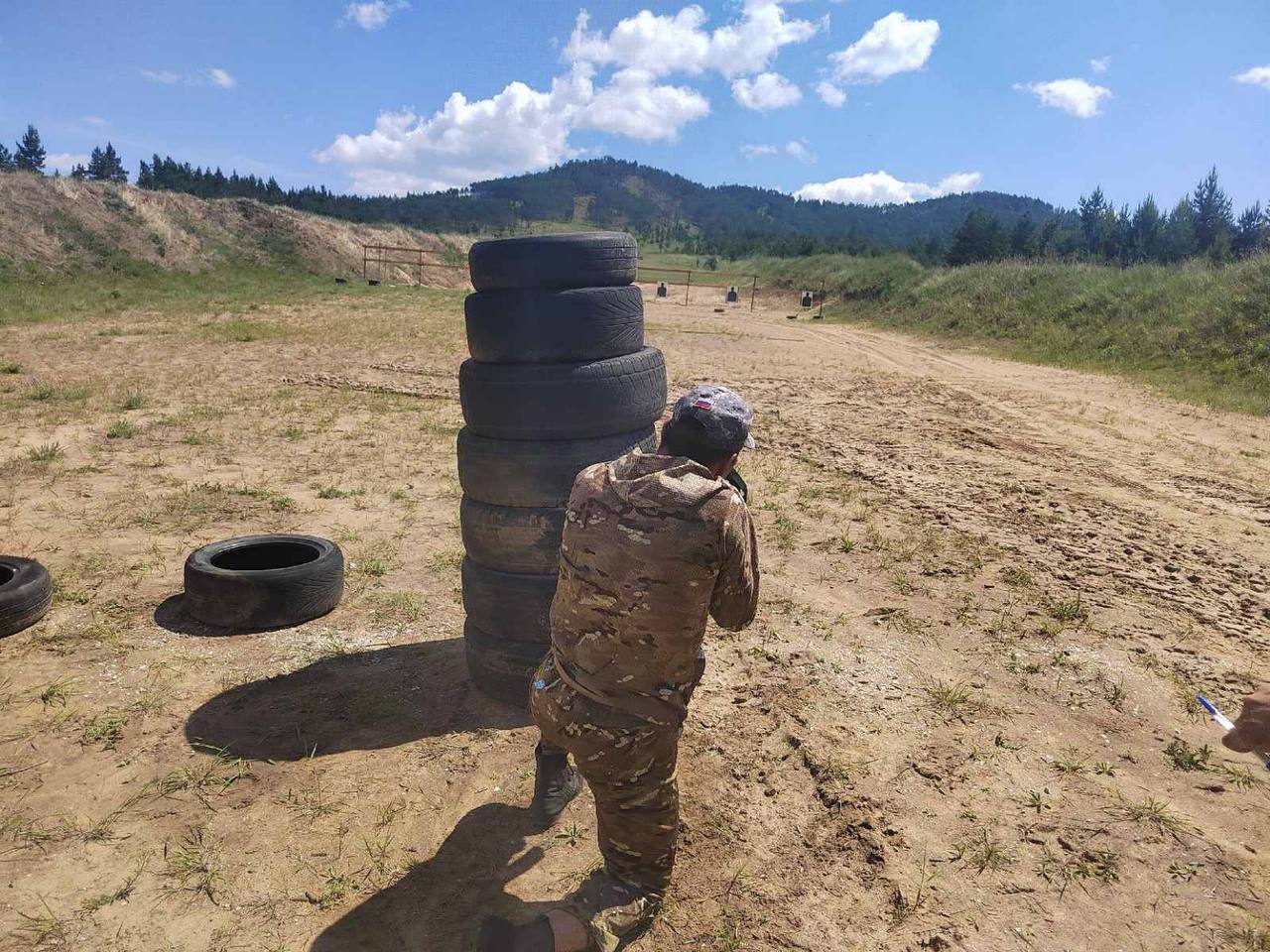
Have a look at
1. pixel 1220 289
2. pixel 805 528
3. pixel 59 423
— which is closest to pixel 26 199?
pixel 59 423

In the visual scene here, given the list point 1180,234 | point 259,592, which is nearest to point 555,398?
point 259,592

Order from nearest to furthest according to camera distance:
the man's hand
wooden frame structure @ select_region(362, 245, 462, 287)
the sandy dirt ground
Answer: the man's hand
the sandy dirt ground
wooden frame structure @ select_region(362, 245, 462, 287)

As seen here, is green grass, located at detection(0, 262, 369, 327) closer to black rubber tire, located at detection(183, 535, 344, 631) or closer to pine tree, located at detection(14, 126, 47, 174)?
black rubber tire, located at detection(183, 535, 344, 631)

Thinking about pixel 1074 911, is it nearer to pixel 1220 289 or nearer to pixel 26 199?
pixel 1220 289

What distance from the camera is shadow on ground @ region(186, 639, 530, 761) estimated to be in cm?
393

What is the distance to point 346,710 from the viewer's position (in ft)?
13.9

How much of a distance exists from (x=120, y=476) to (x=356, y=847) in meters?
6.31

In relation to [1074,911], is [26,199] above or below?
above

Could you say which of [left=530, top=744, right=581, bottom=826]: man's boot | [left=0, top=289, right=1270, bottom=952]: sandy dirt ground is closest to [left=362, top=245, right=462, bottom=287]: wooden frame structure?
[left=0, top=289, right=1270, bottom=952]: sandy dirt ground

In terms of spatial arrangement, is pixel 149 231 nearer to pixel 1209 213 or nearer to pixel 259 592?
pixel 259 592

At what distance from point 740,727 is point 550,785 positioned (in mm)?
1203

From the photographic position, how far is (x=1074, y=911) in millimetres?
2973

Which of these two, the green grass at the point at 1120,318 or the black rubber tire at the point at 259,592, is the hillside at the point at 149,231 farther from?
the black rubber tire at the point at 259,592

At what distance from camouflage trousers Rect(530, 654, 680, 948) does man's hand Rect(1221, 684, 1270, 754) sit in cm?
176
